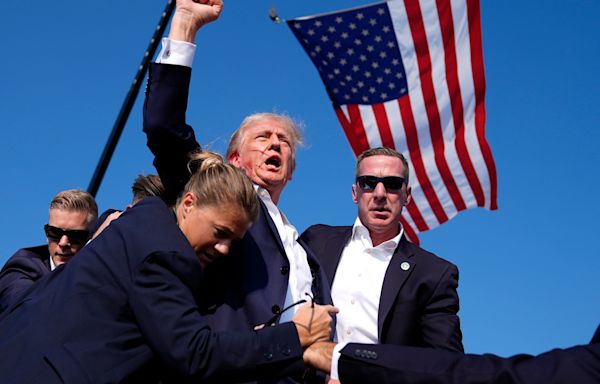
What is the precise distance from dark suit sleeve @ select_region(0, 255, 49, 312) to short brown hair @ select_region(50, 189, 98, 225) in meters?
0.64

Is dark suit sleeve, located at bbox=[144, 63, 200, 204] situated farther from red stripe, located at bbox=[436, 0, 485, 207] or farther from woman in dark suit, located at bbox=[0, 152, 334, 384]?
red stripe, located at bbox=[436, 0, 485, 207]

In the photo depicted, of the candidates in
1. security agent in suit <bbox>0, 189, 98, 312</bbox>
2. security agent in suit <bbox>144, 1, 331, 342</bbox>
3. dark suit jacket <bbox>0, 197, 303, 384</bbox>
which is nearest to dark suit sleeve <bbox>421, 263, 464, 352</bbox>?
security agent in suit <bbox>144, 1, 331, 342</bbox>

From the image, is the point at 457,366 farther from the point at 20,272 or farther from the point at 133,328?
the point at 20,272

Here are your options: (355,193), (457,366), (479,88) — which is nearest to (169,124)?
(457,366)

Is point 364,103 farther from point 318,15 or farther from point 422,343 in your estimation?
point 422,343

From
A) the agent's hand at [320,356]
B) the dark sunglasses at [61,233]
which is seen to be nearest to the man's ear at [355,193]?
the dark sunglasses at [61,233]

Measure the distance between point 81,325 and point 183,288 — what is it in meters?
0.39

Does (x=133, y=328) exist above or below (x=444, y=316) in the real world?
above

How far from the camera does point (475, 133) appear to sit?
9.94 m

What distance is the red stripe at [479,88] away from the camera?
973cm

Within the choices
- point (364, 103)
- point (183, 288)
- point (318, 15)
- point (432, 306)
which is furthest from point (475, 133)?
point (183, 288)

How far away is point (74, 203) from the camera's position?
588cm

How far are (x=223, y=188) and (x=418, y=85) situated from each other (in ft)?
23.0

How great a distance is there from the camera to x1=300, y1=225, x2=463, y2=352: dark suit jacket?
4461mm
